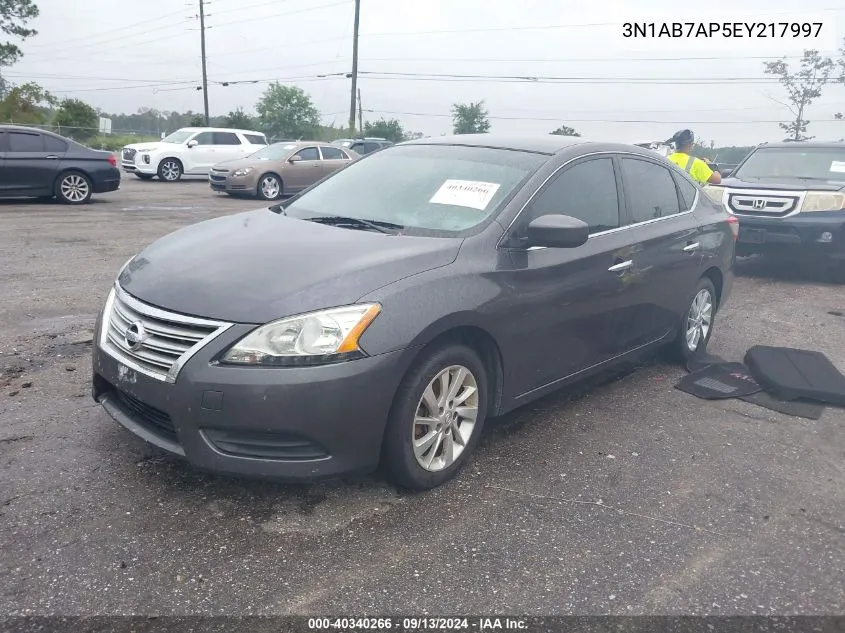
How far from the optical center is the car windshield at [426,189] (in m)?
3.89

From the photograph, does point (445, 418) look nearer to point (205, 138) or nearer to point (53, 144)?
point (53, 144)

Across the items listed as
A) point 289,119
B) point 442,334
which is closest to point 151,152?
point 442,334

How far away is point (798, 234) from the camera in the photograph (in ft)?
29.9

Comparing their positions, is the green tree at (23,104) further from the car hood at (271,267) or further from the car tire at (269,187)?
the car hood at (271,267)

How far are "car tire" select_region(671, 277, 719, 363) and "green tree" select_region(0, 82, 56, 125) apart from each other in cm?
4072

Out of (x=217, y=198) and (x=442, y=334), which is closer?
(x=442, y=334)

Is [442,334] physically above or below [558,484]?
above

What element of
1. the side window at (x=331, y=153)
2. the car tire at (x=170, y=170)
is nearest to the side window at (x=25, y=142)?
the side window at (x=331, y=153)

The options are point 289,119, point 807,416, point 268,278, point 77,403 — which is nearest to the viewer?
point 268,278

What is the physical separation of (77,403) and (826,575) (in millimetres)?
3826

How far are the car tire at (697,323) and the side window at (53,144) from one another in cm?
1249

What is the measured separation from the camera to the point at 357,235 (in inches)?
146

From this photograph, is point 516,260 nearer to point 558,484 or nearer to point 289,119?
point 558,484

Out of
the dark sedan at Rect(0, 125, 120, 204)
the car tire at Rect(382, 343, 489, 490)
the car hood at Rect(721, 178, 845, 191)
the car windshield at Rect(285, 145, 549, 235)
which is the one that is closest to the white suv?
the dark sedan at Rect(0, 125, 120, 204)
